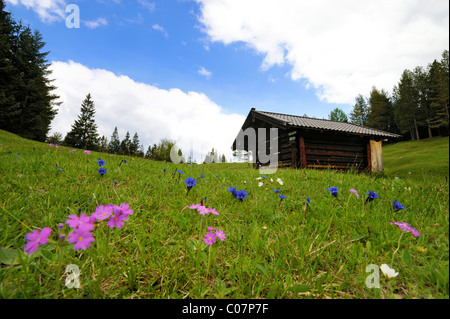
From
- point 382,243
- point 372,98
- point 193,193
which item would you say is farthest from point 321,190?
point 372,98

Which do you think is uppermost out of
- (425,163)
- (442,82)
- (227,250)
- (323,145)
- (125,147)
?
(323,145)

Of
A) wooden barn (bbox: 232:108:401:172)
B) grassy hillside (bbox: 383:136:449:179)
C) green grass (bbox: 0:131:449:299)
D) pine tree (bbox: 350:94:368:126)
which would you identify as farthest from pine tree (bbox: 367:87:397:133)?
green grass (bbox: 0:131:449:299)

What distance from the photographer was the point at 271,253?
170cm

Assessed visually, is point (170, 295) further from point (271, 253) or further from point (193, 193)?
point (193, 193)

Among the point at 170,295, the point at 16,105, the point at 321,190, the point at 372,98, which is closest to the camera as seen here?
the point at 170,295

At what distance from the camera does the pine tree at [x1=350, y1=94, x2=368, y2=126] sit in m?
61.9

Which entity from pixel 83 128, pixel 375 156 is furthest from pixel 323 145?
pixel 83 128

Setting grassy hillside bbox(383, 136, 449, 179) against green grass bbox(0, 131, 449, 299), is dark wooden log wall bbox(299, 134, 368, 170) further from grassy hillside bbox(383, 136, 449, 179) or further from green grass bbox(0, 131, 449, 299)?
green grass bbox(0, 131, 449, 299)

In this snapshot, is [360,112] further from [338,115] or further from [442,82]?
[442,82]

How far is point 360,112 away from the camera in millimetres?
61594

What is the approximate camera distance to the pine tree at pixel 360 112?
203ft

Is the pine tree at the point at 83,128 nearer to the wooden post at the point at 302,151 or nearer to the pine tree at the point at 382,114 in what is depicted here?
the wooden post at the point at 302,151

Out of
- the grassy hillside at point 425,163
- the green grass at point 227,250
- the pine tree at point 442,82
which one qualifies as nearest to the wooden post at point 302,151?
the grassy hillside at point 425,163
